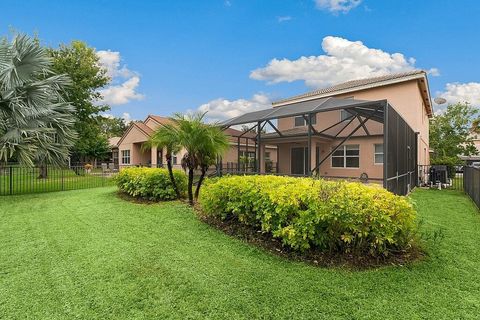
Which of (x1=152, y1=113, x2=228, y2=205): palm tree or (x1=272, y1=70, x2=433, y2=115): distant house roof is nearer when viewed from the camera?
(x1=152, y1=113, x2=228, y2=205): palm tree

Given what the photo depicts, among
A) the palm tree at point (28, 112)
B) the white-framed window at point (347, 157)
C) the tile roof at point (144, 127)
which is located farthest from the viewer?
the tile roof at point (144, 127)

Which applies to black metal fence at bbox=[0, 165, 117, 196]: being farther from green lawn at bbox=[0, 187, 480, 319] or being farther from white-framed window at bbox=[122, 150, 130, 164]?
white-framed window at bbox=[122, 150, 130, 164]

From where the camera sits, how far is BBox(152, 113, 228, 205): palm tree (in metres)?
6.68

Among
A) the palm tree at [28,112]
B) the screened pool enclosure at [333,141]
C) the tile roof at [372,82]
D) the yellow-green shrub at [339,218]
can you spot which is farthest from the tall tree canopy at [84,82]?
the yellow-green shrub at [339,218]

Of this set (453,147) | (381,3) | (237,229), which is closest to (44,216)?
(237,229)

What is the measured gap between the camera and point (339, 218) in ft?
11.4

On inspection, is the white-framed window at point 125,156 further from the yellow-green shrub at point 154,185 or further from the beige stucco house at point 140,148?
the yellow-green shrub at point 154,185

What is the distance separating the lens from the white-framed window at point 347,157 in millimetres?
14953

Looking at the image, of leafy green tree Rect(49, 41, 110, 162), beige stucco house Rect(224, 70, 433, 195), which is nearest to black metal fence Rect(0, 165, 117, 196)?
leafy green tree Rect(49, 41, 110, 162)

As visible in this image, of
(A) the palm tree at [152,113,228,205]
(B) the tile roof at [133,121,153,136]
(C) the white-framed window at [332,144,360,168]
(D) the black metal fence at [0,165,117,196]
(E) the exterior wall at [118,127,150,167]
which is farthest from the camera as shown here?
(E) the exterior wall at [118,127,150,167]

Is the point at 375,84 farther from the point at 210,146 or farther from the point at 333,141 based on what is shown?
the point at 210,146

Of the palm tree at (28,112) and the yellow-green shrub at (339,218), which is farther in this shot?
the palm tree at (28,112)

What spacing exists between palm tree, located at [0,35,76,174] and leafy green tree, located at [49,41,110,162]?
8178mm

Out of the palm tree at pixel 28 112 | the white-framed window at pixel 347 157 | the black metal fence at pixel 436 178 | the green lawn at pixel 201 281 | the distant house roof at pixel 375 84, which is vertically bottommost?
the green lawn at pixel 201 281
